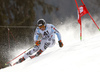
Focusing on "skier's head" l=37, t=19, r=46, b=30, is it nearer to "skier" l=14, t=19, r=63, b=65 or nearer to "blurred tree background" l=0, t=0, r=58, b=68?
"skier" l=14, t=19, r=63, b=65

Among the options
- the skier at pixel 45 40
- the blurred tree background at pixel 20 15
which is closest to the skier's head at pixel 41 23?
the skier at pixel 45 40

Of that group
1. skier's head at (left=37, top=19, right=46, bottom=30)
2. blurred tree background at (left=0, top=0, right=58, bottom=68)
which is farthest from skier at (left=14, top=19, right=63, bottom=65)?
blurred tree background at (left=0, top=0, right=58, bottom=68)

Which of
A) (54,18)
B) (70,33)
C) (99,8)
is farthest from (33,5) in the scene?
(99,8)

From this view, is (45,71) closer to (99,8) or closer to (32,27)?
(32,27)

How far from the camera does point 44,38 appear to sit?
4.56 meters

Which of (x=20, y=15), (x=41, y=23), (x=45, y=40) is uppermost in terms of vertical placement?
(x=20, y=15)

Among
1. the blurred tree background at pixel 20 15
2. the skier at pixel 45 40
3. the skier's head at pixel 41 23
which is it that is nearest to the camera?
the skier's head at pixel 41 23

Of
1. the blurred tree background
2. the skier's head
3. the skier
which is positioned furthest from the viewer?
the blurred tree background

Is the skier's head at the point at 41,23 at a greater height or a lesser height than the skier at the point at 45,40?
greater

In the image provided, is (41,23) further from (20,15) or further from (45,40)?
(20,15)

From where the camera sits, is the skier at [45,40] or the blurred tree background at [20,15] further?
the blurred tree background at [20,15]

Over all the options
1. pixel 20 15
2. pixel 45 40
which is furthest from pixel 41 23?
pixel 20 15

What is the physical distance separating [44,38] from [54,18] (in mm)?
12639

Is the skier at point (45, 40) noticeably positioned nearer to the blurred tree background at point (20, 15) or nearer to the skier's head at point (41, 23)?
the skier's head at point (41, 23)
